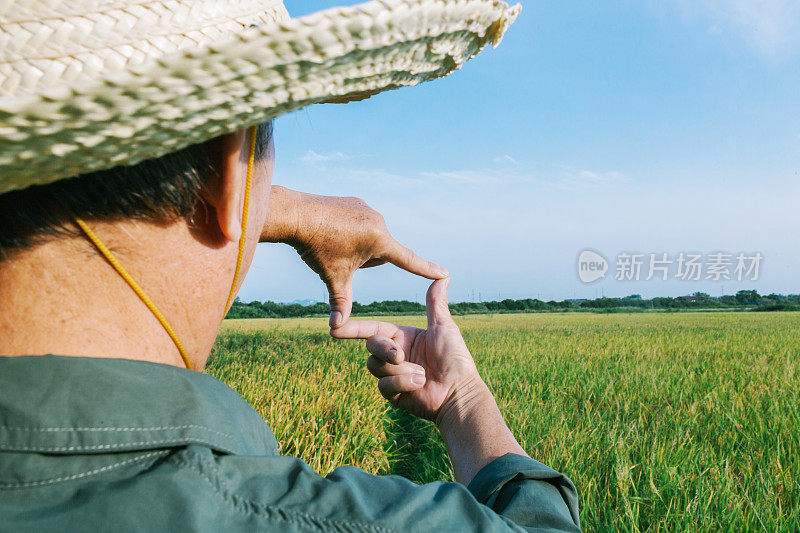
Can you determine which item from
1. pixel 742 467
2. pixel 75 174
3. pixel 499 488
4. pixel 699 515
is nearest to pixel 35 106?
pixel 75 174

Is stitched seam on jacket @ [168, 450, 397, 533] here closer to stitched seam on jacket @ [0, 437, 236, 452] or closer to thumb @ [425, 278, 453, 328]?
stitched seam on jacket @ [0, 437, 236, 452]

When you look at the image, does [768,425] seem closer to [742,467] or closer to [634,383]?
[742,467]

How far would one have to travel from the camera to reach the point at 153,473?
648 mm

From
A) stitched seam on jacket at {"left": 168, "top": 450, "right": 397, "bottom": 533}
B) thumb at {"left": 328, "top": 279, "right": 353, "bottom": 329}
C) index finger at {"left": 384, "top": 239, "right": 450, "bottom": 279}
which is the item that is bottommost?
stitched seam on jacket at {"left": 168, "top": 450, "right": 397, "bottom": 533}

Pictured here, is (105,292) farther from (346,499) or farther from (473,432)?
(473,432)

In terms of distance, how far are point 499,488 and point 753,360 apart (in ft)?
21.5

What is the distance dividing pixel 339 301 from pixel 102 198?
0.92m

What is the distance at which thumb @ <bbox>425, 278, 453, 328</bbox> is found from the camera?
168cm

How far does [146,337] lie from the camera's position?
2.74ft

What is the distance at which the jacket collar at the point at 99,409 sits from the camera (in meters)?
0.66

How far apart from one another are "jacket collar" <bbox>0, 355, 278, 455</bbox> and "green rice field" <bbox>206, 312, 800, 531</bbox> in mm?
1656

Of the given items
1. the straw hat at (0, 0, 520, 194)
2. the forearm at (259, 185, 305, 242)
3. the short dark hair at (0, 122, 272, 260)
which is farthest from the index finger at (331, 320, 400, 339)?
the straw hat at (0, 0, 520, 194)

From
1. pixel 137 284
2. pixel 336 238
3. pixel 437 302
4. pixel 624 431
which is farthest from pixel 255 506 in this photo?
pixel 624 431

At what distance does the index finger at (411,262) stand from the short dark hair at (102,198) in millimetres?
843
